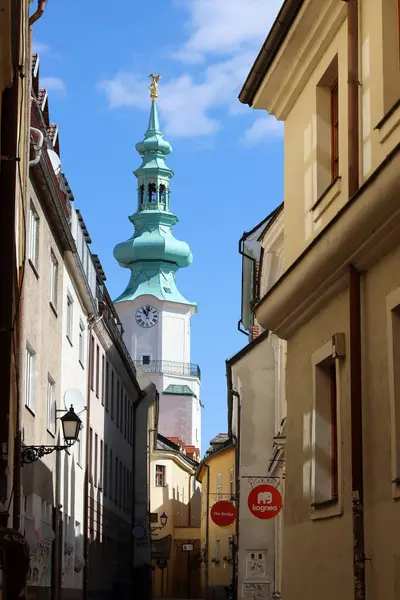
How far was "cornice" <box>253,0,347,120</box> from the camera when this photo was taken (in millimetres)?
12320

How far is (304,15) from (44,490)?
13746 mm

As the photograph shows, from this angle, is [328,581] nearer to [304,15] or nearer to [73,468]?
[304,15]

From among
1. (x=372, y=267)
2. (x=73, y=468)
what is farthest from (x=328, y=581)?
(x=73, y=468)

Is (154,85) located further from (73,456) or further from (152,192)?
(73,456)

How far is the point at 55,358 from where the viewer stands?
26.1 meters

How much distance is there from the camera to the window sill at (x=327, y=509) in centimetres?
1134

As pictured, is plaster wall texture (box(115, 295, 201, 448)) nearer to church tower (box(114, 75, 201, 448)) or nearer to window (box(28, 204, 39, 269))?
church tower (box(114, 75, 201, 448))

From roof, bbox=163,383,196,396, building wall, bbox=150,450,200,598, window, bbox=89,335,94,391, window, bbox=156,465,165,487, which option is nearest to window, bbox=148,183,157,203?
roof, bbox=163,383,196,396

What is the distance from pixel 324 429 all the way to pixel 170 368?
289 ft

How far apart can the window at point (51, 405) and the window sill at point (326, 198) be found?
12832mm

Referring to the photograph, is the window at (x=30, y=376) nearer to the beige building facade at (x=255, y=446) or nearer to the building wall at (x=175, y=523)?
the beige building facade at (x=255, y=446)

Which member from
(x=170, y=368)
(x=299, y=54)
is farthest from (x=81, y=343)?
(x=170, y=368)

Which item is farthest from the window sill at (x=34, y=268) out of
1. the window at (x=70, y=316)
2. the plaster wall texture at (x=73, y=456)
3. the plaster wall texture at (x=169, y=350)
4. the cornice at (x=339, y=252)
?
the plaster wall texture at (x=169, y=350)

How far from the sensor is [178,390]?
325 ft
